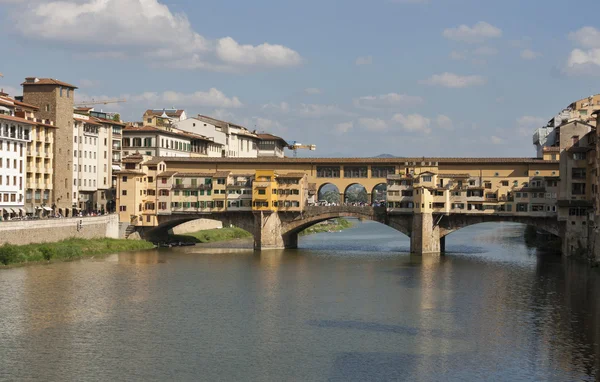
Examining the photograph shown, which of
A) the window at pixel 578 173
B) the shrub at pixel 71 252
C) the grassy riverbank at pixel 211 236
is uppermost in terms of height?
the window at pixel 578 173

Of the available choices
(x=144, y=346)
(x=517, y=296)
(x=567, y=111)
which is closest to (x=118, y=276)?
(x=144, y=346)

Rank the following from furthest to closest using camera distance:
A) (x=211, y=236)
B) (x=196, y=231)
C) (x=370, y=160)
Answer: (x=196, y=231) < (x=211, y=236) < (x=370, y=160)

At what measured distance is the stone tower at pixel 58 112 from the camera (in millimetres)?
86125

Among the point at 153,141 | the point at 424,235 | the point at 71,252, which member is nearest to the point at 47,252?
the point at 71,252

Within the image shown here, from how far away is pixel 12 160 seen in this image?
260 feet

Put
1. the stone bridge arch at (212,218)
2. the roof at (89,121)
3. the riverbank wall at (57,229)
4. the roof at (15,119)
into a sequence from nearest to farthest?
1. the riverbank wall at (57,229)
2. the roof at (15,119)
3. the stone bridge arch at (212,218)
4. the roof at (89,121)

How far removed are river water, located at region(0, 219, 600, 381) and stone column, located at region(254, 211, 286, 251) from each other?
11.3 meters

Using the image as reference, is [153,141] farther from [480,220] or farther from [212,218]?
[480,220]

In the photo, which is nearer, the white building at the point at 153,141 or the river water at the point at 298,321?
the river water at the point at 298,321

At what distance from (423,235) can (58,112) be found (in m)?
37.2

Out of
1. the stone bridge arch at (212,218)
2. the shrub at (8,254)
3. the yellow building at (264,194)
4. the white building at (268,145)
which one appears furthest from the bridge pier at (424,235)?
the white building at (268,145)

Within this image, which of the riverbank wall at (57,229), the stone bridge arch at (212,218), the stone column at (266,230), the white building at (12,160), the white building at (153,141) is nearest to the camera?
the riverbank wall at (57,229)

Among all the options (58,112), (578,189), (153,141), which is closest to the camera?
(578,189)

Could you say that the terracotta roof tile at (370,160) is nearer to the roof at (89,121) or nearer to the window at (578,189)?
the window at (578,189)
